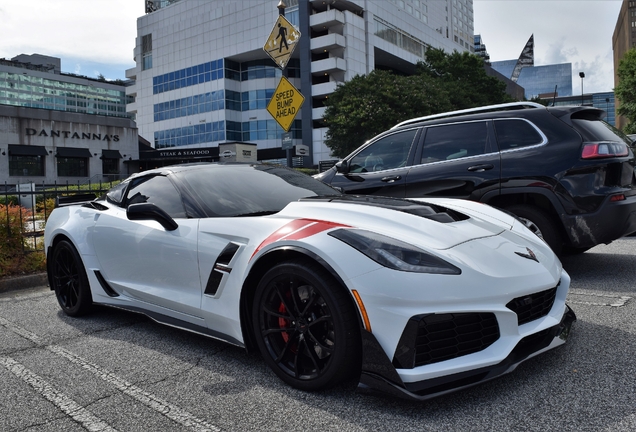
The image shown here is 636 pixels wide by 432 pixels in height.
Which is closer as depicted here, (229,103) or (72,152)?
(72,152)

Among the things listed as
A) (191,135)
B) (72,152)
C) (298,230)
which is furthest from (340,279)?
(191,135)

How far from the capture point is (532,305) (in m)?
2.61

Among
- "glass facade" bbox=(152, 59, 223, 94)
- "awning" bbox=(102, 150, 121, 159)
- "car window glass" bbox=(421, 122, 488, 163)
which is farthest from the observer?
"glass facade" bbox=(152, 59, 223, 94)

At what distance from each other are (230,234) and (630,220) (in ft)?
12.9

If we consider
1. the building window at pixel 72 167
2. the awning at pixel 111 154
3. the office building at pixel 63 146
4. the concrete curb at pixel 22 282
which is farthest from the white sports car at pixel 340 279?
the awning at pixel 111 154

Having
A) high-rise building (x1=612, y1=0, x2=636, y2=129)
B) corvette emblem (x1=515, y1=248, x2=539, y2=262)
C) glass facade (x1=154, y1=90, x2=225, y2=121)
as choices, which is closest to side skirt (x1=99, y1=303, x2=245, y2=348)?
corvette emblem (x1=515, y1=248, x2=539, y2=262)

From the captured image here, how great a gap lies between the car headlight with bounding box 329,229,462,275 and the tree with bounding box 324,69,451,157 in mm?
37347

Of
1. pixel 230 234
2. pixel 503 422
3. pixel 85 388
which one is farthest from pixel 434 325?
pixel 85 388

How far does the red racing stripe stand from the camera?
273 centimetres

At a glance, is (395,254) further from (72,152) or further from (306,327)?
(72,152)

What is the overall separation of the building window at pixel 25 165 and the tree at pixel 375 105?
91.8 ft

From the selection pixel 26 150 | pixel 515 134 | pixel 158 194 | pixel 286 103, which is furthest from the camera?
pixel 26 150

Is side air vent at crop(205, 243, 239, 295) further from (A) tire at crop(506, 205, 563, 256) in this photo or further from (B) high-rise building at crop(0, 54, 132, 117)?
(B) high-rise building at crop(0, 54, 132, 117)

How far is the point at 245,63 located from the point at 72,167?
2357cm
